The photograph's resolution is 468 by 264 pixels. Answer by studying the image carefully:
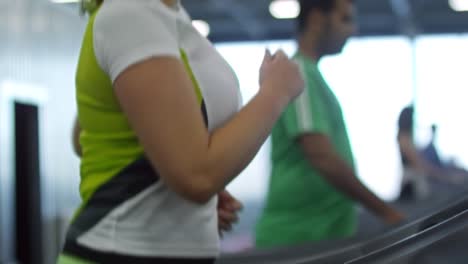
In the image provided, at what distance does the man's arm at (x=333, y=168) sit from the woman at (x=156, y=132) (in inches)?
44.5

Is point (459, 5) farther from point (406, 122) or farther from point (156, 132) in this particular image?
point (156, 132)

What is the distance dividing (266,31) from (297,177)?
478 inches

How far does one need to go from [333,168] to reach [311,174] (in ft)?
0.20

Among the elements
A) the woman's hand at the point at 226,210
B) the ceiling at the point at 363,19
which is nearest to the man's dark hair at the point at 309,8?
the woman's hand at the point at 226,210

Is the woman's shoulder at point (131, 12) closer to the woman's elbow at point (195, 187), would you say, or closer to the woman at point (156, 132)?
the woman at point (156, 132)

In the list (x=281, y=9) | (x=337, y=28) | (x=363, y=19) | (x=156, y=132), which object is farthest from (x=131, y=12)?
(x=363, y=19)

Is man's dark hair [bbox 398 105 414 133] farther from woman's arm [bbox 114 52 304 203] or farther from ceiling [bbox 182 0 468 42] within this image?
ceiling [bbox 182 0 468 42]

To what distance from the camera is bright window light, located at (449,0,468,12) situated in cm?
1267

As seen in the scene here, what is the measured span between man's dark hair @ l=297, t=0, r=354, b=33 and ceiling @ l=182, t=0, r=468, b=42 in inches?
395

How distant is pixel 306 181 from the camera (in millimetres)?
2199

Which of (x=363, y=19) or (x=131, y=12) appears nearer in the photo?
(x=131, y=12)

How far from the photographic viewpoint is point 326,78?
2250 millimetres

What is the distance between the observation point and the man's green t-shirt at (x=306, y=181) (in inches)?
86.3

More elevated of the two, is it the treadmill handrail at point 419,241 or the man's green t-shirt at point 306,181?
the treadmill handrail at point 419,241
